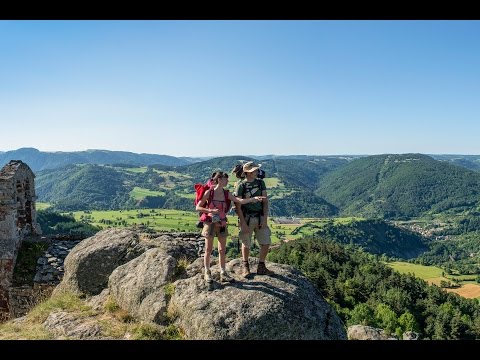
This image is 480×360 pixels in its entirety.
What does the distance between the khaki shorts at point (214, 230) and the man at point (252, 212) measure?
17.7 inches

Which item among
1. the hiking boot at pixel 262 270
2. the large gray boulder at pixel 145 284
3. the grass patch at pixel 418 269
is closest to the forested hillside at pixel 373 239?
the grass patch at pixel 418 269

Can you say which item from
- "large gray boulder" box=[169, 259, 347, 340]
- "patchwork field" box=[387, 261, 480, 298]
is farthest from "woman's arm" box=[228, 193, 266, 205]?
"patchwork field" box=[387, 261, 480, 298]

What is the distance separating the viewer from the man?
844cm

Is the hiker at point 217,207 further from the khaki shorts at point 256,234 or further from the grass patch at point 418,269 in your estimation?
the grass patch at point 418,269

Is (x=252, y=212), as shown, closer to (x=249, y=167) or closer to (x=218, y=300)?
(x=249, y=167)

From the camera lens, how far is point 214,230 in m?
8.26

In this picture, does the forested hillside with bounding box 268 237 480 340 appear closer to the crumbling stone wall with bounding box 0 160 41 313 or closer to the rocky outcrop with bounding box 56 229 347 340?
the crumbling stone wall with bounding box 0 160 41 313

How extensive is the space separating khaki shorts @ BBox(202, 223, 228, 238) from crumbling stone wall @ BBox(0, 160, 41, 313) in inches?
423

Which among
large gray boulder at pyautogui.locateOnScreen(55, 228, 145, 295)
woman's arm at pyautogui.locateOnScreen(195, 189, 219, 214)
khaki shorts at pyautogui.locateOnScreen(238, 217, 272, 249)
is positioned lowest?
large gray boulder at pyautogui.locateOnScreen(55, 228, 145, 295)

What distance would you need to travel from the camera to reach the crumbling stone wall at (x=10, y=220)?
49.2 ft

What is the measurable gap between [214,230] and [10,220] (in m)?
11.2
